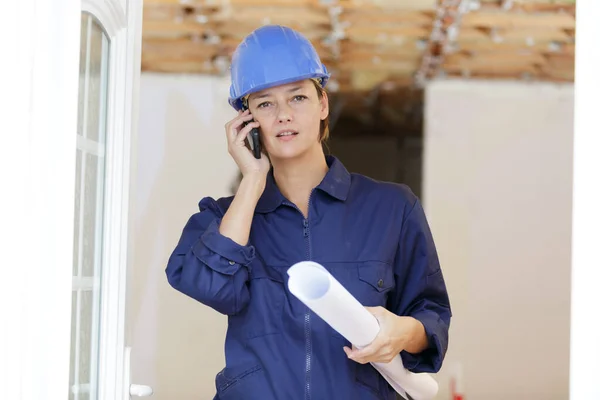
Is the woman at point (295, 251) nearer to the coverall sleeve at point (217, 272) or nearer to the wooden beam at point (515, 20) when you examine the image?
the coverall sleeve at point (217, 272)

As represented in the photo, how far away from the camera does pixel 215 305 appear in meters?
2.01

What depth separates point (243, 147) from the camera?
2.19 m

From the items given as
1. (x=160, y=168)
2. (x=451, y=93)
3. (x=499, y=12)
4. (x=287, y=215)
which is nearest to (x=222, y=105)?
(x=160, y=168)

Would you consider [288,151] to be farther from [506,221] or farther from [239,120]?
[506,221]

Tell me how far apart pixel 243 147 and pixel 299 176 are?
170mm

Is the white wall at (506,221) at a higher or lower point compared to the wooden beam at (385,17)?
lower

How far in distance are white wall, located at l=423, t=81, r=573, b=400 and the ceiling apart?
0.38 m

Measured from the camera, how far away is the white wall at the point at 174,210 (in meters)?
7.44

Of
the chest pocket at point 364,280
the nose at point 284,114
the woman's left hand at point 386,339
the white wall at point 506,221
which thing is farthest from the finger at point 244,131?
the white wall at point 506,221

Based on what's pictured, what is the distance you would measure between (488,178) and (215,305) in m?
6.97

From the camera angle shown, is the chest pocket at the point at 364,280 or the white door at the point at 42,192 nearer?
the white door at the point at 42,192

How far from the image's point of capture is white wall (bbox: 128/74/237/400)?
7441 millimetres

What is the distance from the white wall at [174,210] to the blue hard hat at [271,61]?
511cm

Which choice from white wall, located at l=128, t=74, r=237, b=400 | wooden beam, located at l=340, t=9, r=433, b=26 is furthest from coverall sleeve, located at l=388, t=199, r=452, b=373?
white wall, located at l=128, t=74, r=237, b=400
